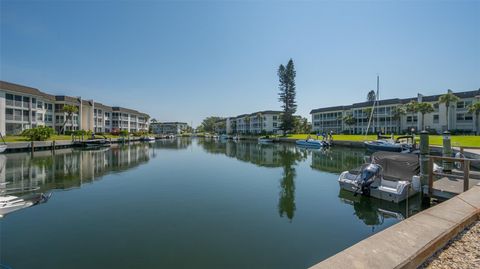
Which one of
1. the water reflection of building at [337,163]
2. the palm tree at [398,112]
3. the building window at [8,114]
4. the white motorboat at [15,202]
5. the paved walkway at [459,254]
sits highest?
the palm tree at [398,112]

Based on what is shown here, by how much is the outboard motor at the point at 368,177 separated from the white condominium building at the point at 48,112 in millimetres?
58256

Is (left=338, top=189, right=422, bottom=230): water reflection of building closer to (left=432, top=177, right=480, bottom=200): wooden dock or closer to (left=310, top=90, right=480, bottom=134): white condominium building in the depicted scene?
(left=432, top=177, right=480, bottom=200): wooden dock

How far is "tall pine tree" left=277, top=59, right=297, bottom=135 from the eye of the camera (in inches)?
2805

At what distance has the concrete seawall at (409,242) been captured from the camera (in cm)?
362

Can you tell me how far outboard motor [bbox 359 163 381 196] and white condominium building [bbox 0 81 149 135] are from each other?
191ft

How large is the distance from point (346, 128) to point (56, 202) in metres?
80.5

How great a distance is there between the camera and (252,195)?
13.0 metres

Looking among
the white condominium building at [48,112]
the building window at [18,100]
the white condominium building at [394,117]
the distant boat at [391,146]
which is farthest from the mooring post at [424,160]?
the building window at [18,100]

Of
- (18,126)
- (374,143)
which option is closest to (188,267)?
(374,143)

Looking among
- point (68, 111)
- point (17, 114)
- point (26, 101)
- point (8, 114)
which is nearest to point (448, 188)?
point (8, 114)

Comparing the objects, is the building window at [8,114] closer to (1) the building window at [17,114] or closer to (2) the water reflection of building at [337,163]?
(1) the building window at [17,114]

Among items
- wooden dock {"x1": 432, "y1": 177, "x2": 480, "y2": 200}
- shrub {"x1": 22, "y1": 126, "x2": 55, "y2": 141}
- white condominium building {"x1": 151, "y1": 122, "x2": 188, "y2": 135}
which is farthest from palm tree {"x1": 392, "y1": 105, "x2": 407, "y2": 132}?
white condominium building {"x1": 151, "y1": 122, "x2": 188, "y2": 135}

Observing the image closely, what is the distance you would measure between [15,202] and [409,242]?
43.4ft

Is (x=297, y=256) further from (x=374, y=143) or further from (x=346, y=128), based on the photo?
(x=346, y=128)
